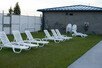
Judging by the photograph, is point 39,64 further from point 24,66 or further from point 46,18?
point 46,18

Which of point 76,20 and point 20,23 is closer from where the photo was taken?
point 20,23

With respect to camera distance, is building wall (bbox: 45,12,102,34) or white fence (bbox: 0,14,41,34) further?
building wall (bbox: 45,12,102,34)

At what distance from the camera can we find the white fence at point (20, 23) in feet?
64.9

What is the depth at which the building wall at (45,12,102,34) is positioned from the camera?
86.7ft

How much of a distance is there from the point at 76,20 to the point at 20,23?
8857 mm

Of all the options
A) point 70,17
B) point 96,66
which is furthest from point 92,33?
point 96,66

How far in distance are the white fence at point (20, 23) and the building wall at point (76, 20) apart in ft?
6.55

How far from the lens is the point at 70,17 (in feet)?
90.7

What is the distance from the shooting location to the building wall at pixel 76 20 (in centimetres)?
2642

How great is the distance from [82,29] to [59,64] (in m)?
20.7

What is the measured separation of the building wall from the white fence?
78.6 inches

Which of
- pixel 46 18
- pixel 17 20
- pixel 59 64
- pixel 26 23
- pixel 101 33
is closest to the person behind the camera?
pixel 59 64

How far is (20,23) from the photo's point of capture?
2288cm

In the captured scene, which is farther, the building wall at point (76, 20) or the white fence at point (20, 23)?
the building wall at point (76, 20)
